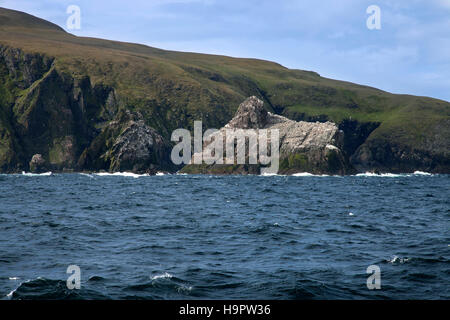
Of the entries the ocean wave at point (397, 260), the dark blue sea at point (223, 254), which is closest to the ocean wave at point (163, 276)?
the dark blue sea at point (223, 254)

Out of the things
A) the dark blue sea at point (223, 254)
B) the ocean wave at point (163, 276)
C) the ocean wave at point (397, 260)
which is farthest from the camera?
the ocean wave at point (397, 260)

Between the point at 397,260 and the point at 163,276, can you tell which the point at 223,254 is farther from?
the point at 397,260

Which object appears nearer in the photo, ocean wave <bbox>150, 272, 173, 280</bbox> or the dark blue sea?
the dark blue sea

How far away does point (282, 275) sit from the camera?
2461cm

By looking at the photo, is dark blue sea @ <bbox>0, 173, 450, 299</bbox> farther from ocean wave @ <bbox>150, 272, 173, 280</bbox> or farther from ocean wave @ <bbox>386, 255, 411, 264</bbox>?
ocean wave @ <bbox>150, 272, 173, 280</bbox>

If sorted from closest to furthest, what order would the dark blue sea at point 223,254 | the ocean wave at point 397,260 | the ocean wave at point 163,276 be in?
the dark blue sea at point 223,254
the ocean wave at point 163,276
the ocean wave at point 397,260

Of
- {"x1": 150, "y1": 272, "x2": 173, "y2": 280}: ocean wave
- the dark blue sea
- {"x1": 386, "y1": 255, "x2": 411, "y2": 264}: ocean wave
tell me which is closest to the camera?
the dark blue sea

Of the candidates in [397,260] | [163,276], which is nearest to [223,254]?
[163,276]

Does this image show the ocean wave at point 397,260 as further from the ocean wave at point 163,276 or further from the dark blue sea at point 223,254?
the ocean wave at point 163,276

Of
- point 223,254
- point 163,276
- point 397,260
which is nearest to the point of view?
point 163,276

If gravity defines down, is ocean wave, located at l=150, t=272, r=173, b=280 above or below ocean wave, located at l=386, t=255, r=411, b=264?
below

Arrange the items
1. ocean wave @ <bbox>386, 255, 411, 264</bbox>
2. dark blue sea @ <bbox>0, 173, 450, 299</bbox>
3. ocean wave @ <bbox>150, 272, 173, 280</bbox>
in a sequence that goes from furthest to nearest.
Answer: ocean wave @ <bbox>386, 255, 411, 264</bbox> → ocean wave @ <bbox>150, 272, 173, 280</bbox> → dark blue sea @ <bbox>0, 173, 450, 299</bbox>

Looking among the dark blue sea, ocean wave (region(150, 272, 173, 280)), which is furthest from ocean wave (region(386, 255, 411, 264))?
ocean wave (region(150, 272, 173, 280))
